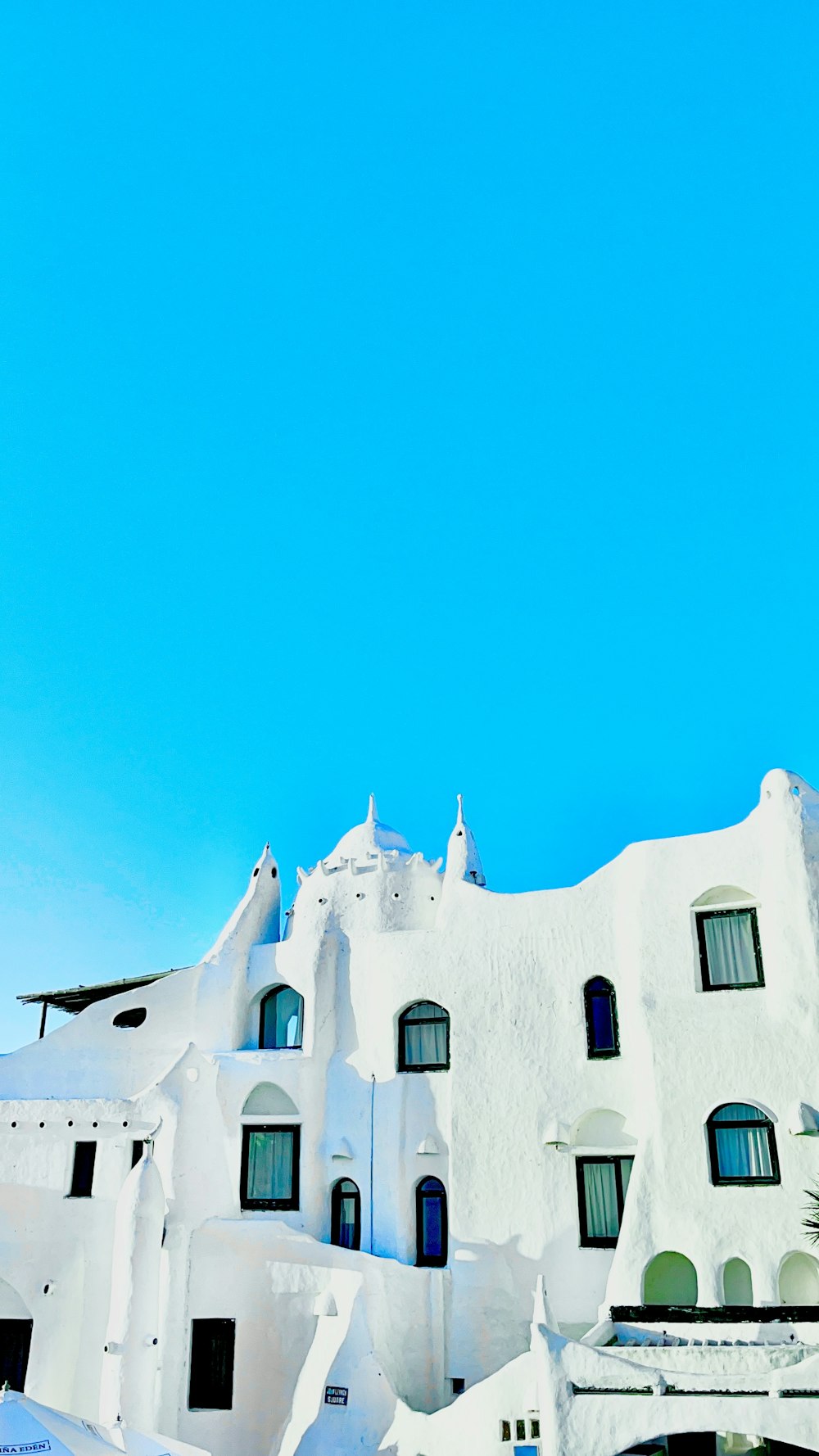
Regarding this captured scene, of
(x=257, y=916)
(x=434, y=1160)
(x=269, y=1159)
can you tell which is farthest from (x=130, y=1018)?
(x=434, y=1160)

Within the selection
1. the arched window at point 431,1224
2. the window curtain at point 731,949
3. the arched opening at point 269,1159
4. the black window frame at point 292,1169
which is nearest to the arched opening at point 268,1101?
the arched opening at point 269,1159

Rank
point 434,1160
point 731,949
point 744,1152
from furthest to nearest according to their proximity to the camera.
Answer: point 434,1160 < point 731,949 < point 744,1152

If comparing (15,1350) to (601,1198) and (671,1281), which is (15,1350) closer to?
(601,1198)

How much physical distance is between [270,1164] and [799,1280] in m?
12.0

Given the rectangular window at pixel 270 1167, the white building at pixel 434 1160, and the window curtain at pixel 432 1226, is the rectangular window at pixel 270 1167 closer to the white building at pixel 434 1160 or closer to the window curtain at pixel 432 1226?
the white building at pixel 434 1160

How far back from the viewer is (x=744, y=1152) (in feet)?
81.1

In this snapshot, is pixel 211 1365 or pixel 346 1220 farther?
pixel 346 1220

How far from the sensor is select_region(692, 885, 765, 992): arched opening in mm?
26266

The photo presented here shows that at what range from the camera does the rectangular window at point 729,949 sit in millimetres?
26234

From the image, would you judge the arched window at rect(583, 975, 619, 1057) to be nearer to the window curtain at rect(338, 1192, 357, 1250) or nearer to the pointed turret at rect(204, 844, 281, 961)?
the window curtain at rect(338, 1192, 357, 1250)

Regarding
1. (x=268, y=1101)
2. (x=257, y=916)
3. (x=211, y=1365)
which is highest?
(x=257, y=916)

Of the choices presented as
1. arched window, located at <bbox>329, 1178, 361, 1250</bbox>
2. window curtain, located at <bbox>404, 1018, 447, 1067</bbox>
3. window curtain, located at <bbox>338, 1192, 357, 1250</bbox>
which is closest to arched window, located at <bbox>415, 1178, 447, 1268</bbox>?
arched window, located at <bbox>329, 1178, 361, 1250</bbox>

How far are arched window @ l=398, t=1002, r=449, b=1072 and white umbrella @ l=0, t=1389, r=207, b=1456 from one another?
1094 cm

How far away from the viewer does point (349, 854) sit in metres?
33.9
